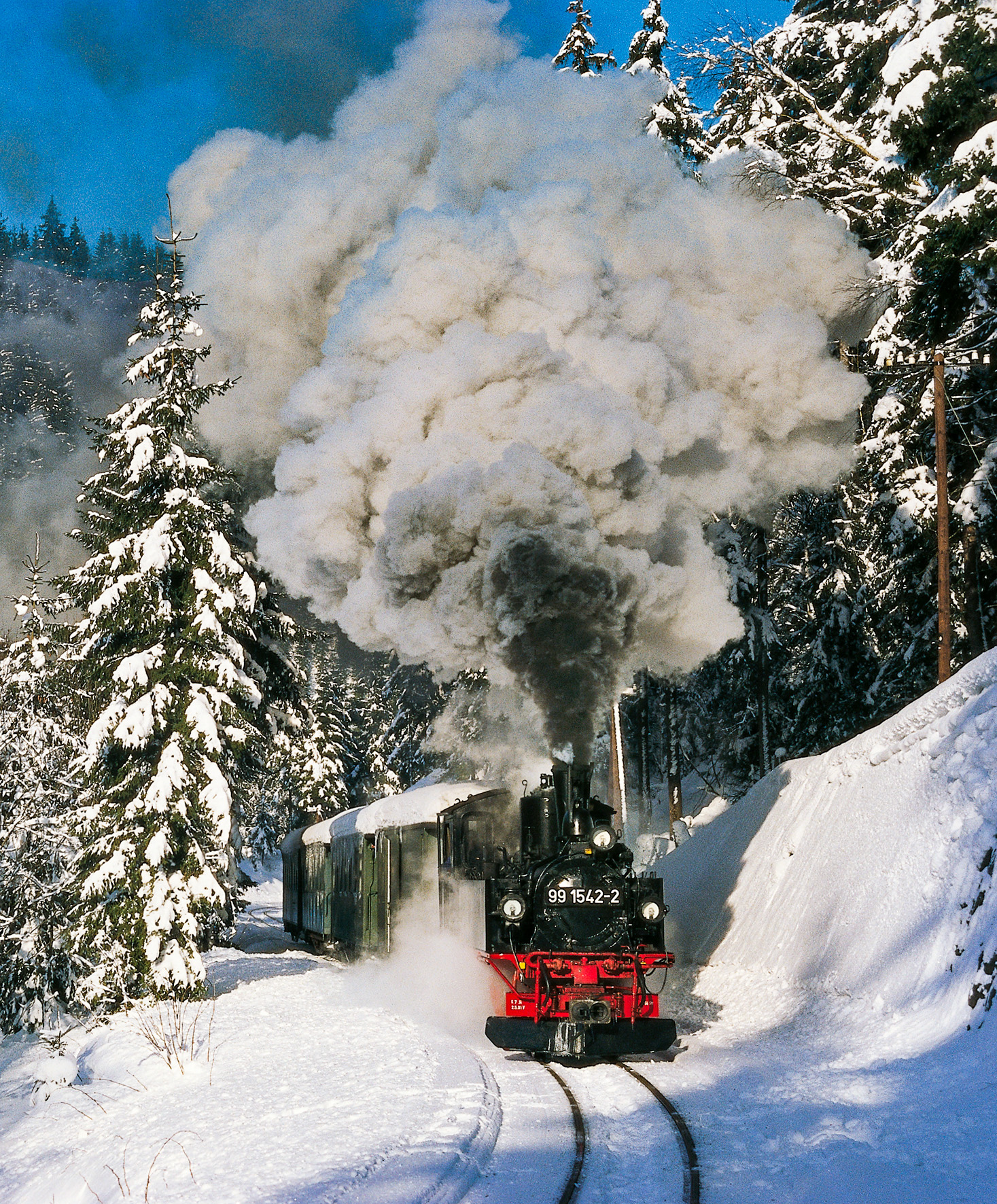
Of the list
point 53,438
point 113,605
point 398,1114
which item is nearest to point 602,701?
point 398,1114

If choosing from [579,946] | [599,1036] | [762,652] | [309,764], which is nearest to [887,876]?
[579,946]

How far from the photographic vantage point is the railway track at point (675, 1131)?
5867 millimetres

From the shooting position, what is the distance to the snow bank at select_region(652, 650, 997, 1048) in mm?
9438

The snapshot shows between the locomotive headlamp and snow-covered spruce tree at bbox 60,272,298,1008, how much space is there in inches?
227

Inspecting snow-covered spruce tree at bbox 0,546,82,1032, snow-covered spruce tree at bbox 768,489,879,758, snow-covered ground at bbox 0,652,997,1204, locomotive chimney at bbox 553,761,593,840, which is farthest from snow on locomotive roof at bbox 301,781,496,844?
snow-covered spruce tree at bbox 768,489,879,758

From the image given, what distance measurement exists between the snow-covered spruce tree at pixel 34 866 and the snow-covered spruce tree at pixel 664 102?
1878 cm

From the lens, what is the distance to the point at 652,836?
30.9 m

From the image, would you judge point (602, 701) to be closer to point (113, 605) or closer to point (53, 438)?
point (113, 605)

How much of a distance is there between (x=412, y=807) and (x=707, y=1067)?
691cm

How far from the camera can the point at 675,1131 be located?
7.16m

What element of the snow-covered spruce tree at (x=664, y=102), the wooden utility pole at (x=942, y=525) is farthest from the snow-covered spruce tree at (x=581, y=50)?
the wooden utility pole at (x=942, y=525)

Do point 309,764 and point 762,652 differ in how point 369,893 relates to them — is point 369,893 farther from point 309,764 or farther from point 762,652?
point 309,764

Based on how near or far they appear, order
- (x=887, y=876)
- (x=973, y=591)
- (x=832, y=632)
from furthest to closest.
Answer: (x=832, y=632) → (x=973, y=591) → (x=887, y=876)

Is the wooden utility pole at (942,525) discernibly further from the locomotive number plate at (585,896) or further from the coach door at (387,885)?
the coach door at (387,885)
